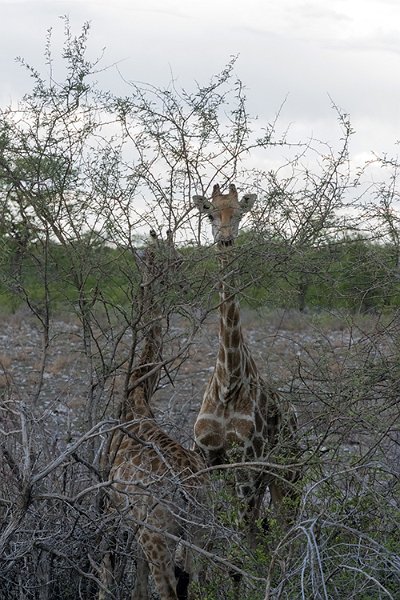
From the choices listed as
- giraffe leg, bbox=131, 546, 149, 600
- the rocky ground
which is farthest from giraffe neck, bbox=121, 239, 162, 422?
giraffe leg, bbox=131, 546, 149, 600

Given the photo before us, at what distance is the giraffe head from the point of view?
7.18 m

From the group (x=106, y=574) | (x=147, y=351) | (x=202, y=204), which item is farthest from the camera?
(x=147, y=351)

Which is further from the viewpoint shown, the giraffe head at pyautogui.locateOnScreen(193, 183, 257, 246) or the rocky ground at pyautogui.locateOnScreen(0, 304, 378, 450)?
the rocky ground at pyautogui.locateOnScreen(0, 304, 378, 450)

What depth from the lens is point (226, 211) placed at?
7.34 metres


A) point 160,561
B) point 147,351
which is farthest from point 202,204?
point 160,561

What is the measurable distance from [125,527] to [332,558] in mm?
1205

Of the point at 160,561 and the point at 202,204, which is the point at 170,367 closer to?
the point at 202,204

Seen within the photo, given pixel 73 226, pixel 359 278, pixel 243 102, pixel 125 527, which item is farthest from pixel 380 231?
pixel 125 527

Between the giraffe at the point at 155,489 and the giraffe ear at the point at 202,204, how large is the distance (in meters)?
0.33

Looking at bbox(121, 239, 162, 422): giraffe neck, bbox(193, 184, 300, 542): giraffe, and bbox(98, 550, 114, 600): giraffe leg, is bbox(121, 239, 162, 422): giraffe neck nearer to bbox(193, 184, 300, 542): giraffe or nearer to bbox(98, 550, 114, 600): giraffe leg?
bbox(193, 184, 300, 542): giraffe

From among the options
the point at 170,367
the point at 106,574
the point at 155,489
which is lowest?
the point at 106,574

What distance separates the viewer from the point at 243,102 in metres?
7.01

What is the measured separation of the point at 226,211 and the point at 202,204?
38cm

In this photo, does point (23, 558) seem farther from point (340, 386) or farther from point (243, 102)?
point (243, 102)
